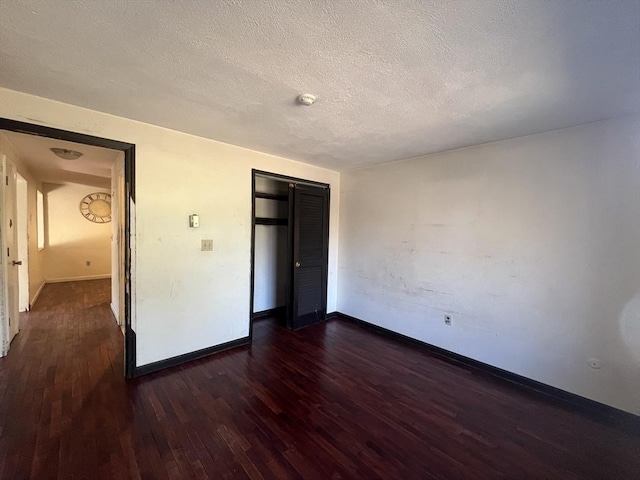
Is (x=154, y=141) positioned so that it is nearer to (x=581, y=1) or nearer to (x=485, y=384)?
(x=581, y=1)

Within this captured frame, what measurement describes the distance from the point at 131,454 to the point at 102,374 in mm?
1285

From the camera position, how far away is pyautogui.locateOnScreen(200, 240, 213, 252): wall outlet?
2.98 metres

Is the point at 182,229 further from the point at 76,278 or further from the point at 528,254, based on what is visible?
the point at 76,278

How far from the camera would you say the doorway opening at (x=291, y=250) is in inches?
154

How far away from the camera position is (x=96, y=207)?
6867mm

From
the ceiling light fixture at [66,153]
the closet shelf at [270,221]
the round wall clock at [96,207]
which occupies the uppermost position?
the ceiling light fixture at [66,153]

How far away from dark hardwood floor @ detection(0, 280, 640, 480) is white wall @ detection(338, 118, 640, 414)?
16.6 inches

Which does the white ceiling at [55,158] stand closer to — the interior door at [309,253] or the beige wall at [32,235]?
the beige wall at [32,235]

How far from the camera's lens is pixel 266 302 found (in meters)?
4.50

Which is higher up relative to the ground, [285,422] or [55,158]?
[55,158]

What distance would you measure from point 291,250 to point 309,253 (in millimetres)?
299

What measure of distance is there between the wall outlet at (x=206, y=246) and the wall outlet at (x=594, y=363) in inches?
147

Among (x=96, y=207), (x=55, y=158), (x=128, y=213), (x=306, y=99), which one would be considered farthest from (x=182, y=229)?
(x=96, y=207)

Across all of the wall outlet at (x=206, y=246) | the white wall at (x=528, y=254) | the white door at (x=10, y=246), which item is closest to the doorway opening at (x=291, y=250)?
the wall outlet at (x=206, y=246)
